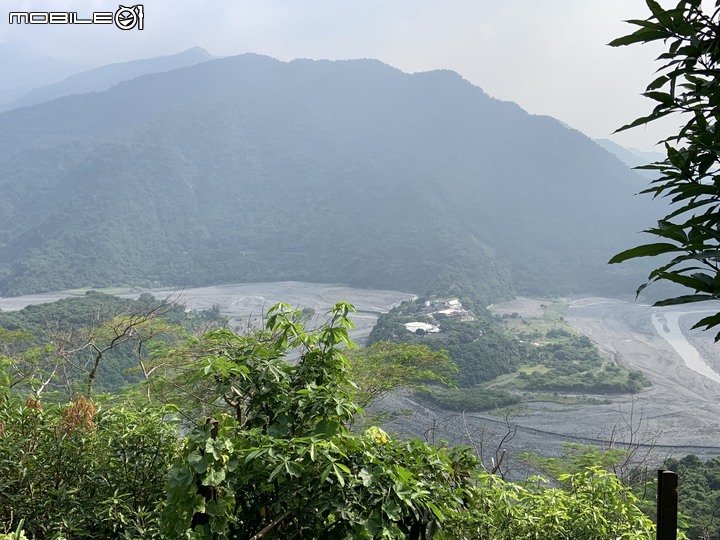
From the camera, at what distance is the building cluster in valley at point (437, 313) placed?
21.1m

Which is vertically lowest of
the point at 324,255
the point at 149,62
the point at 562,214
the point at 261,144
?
the point at 324,255

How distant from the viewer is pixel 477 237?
155ft

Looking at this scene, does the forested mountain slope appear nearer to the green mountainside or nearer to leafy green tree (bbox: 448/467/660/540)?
the green mountainside

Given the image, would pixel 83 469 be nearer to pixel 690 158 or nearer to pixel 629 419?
pixel 690 158

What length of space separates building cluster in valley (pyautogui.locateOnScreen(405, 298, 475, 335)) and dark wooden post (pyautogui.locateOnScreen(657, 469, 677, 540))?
63.1 ft

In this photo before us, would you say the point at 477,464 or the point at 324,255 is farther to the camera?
the point at 324,255

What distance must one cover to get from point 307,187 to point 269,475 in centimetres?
5869

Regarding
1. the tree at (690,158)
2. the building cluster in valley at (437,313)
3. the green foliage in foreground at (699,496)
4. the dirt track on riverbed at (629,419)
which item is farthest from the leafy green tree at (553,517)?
the building cluster in valley at (437,313)

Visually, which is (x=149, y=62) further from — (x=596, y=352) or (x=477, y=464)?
(x=477, y=464)

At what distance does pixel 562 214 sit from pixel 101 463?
55878 mm

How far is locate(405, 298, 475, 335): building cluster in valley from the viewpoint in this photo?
69.3 ft

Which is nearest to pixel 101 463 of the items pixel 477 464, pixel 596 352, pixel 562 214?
pixel 477 464

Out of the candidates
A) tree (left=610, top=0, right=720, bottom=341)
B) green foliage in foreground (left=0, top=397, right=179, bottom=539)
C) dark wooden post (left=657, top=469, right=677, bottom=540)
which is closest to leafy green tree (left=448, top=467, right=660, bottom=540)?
dark wooden post (left=657, top=469, right=677, bottom=540)

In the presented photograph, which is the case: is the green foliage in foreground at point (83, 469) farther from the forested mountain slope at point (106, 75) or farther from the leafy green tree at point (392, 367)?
the forested mountain slope at point (106, 75)
